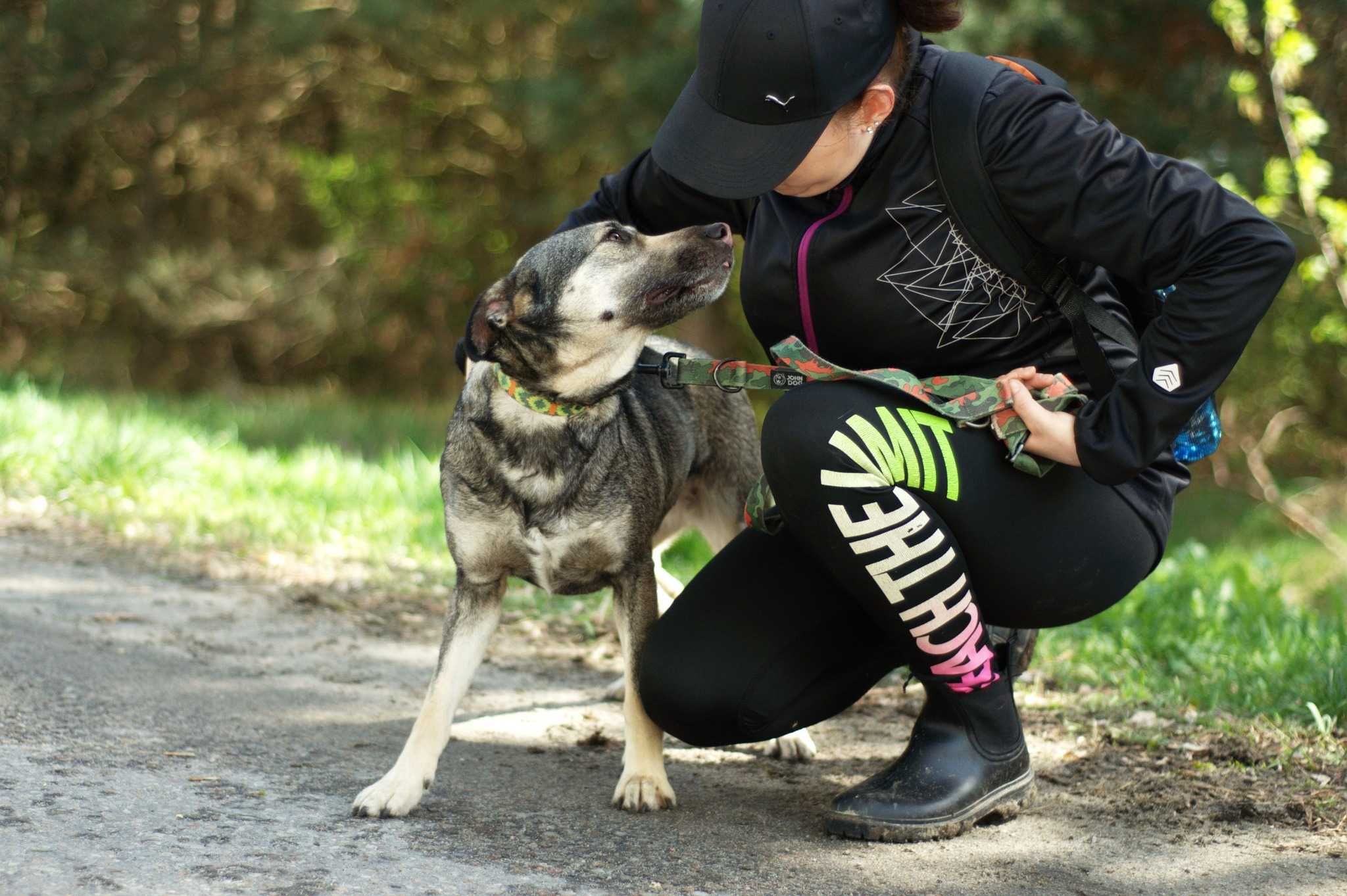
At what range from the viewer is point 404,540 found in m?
5.86

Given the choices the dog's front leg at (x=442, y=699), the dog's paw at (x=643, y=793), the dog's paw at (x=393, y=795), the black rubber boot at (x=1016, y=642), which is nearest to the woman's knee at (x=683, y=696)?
the dog's paw at (x=643, y=793)

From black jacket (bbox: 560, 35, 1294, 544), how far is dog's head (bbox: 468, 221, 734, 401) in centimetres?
18

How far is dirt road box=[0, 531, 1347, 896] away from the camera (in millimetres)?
2516

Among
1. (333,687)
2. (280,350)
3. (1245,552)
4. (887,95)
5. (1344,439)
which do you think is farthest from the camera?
(280,350)

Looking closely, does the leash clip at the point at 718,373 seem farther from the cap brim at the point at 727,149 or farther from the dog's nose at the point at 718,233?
the cap brim at the point at 727,149

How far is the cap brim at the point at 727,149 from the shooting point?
2719 mm

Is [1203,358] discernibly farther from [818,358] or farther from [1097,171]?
[818,358]

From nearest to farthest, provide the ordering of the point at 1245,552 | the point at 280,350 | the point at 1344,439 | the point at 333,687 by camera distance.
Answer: the point at 333,687
the point at 1245,552
the point at 1344,439
the point at 280,350

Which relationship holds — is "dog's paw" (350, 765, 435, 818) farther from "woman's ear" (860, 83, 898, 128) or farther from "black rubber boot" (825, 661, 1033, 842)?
"woman's ear" (860, 83, 898, 128)

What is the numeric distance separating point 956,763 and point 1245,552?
5253 millimetres

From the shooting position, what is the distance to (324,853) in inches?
101

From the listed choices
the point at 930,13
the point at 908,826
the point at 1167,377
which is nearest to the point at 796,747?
the point at 908,826

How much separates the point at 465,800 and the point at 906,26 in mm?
1993

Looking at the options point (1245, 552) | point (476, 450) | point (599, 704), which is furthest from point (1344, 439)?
point (476, 450)
